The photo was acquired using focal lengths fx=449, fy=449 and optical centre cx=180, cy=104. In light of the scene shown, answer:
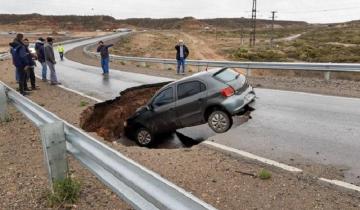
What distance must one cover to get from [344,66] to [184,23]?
152921 mm

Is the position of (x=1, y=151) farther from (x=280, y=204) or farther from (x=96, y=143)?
(x=280, y=204)

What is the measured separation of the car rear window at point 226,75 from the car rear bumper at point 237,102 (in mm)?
451

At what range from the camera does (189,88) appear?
1045 cm

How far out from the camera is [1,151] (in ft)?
26.4

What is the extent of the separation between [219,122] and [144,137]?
2366 millimetres

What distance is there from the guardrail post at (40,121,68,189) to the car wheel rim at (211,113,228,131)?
194 inches

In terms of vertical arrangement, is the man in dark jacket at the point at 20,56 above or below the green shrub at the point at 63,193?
above

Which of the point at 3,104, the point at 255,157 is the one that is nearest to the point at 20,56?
the point at 3,104

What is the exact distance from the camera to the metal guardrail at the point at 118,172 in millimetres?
3516

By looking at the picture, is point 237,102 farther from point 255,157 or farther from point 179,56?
point 179,56

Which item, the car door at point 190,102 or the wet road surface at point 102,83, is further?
the wet road surface at point 102,83

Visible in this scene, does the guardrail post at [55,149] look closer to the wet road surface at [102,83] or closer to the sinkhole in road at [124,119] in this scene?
the sinkhole in road at [124,119]

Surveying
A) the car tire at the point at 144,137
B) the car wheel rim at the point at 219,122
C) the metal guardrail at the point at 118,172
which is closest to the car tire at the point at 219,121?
the car wheel rim at the point at 219,122

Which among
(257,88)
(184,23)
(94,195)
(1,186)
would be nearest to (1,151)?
(1,186)
